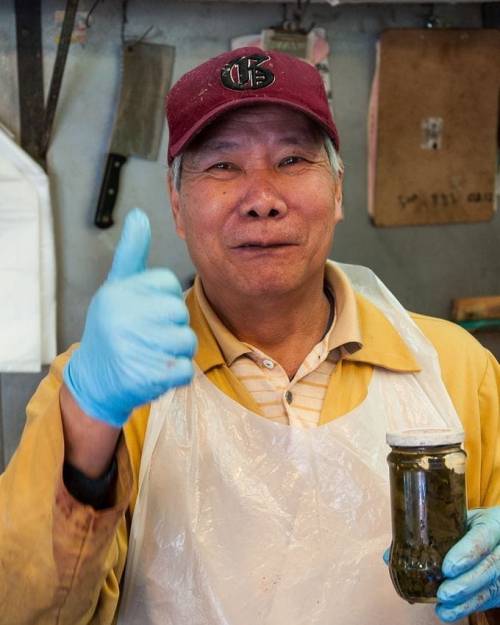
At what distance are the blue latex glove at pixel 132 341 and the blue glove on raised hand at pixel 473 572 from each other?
0.40 m

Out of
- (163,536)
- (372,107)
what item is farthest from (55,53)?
(163,536)

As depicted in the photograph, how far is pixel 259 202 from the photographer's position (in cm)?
130

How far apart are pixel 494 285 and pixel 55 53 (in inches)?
47.7

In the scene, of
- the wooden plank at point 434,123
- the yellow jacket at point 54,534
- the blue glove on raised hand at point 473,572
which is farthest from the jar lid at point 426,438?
the wooden plank at point 434,123

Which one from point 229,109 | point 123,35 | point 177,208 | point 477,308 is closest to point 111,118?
point 123,35

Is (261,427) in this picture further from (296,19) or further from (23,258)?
(296,19)

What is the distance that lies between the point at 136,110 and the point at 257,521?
3.50ft

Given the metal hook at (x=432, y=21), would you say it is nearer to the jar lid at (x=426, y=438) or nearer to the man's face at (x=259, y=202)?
the man's face at (x=259, y=202)

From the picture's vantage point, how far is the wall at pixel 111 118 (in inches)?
78.0

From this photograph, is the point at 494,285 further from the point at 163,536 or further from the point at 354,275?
the point at 163,536

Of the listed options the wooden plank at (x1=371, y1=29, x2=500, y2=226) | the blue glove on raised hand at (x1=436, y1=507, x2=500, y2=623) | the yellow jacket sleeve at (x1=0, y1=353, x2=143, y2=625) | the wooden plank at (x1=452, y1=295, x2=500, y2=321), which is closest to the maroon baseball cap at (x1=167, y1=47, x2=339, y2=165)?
the yellow jacket sleeve at (x1=0, y1=353, x2=143, y2=625)

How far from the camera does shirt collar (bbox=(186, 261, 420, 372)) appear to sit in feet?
A: 4.54

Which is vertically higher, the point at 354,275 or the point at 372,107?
the point at 372,107

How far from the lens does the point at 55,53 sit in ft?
6.41
